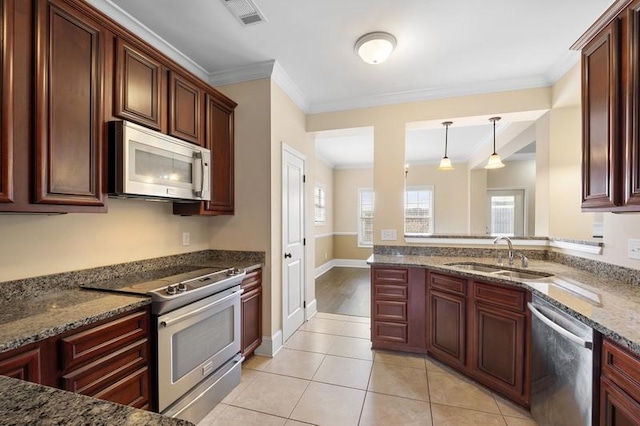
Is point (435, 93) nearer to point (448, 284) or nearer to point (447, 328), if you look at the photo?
point (448, 284)

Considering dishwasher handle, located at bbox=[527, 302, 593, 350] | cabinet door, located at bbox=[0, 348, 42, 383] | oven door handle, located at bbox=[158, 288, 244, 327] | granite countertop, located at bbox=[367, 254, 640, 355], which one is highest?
granite countertop, located at bbox=[367, 254, 640, 355]

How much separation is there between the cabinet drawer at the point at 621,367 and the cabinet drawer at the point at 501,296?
2.24 feet

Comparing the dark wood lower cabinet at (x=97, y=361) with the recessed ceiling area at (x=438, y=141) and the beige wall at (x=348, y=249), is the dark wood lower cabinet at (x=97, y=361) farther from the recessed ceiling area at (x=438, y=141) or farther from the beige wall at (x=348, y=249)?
the beige wall at (x=348, y=249)

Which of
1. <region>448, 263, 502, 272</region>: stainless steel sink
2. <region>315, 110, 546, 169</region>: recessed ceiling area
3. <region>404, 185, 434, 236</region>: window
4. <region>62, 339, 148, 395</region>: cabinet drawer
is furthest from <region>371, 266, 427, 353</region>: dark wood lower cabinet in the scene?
<region>404, 185, 434, 236</region>: window

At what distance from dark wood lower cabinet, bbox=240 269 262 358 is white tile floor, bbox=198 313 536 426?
7.4 inches

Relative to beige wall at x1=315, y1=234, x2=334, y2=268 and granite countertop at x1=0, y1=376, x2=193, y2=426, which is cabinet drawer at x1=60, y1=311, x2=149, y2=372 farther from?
beige wall at x1=315, y1=234, x2=334, y2=268

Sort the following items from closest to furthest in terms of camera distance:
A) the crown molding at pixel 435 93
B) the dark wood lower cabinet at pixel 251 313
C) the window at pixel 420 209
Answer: the dark wood lower cabinet at pixel 251 313, the crown molding at pixel 435 93, the window at pixel 420 209

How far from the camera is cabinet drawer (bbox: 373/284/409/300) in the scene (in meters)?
2.76

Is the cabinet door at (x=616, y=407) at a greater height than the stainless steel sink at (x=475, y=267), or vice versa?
the stainless steel sink at (x=475, y=267)

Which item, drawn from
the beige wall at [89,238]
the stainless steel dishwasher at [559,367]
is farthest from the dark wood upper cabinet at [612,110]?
the beige wall at [89,238]

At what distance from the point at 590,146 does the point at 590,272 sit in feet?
3.68

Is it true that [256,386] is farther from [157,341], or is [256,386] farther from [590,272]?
[590,272]

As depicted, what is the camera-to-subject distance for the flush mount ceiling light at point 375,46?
7.30 feet

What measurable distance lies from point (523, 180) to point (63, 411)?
7.89 m
